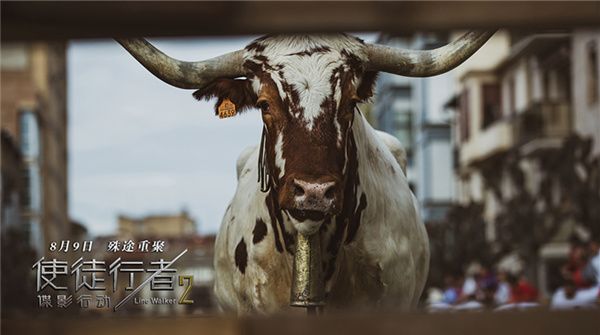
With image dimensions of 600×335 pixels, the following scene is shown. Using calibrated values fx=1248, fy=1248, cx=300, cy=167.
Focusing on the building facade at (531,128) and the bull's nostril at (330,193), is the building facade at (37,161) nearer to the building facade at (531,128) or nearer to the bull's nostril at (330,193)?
the bull's nostril at (330,193)

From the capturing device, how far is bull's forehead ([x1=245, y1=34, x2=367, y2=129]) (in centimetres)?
447

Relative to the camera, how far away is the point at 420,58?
16.3ft

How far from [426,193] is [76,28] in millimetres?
66914

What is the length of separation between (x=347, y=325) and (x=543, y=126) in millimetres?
36501

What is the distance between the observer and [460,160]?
51094 mm

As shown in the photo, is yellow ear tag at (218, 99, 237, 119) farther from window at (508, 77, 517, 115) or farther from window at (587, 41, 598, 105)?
window at (508, 77, 517, 115)

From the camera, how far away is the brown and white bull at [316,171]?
4418mm

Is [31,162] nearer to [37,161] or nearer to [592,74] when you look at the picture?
[37,161]

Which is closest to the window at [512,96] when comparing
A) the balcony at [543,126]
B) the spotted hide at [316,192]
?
the balcony at [543,126]

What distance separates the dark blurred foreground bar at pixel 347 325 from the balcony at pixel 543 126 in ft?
112

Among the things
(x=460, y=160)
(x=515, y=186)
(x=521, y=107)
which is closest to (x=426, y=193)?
(x=460, y=160)

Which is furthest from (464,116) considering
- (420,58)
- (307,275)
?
(307,275)

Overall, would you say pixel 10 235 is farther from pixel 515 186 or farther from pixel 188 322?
pixel 515 186

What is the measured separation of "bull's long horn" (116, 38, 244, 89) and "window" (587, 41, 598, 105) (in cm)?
2661
